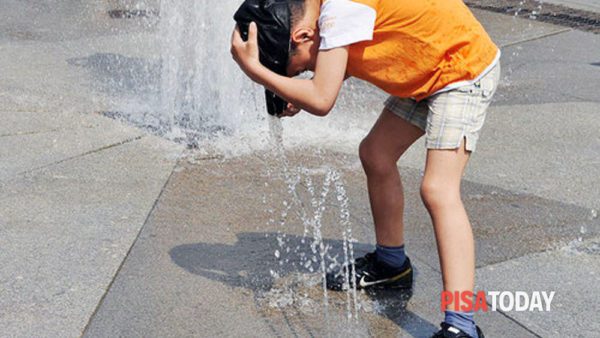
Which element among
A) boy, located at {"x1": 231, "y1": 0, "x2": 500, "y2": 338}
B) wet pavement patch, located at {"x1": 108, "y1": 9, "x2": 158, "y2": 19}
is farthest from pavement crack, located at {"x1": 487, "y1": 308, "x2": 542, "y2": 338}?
wet pavement patch, located at {"x1": 108, "y1": 9, "x2": 158, "y2": 19}

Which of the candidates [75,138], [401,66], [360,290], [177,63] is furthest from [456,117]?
[177,63]

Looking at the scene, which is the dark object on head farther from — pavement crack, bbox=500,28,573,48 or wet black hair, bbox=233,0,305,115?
pavement crack, bbox=500,28,573,48

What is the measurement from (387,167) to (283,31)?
0.75 m

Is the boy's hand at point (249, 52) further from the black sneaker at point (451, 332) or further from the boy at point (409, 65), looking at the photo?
the black sneaker at point (451, 332)

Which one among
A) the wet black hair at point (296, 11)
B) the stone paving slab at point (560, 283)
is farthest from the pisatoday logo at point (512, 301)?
the wet black hair at point (296, 11)

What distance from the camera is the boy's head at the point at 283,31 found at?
3336 mm

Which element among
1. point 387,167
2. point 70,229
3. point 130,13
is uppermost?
point 387,167

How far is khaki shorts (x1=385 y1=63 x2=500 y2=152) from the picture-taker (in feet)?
11.2

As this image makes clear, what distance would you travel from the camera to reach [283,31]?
3.33 metres

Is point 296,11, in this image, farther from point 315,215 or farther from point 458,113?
point 315,215

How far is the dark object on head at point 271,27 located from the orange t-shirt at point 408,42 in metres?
0.14

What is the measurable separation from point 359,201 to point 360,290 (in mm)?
1068

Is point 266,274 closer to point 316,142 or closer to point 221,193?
point 221,193

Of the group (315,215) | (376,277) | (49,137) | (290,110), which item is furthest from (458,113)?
(49,137)
